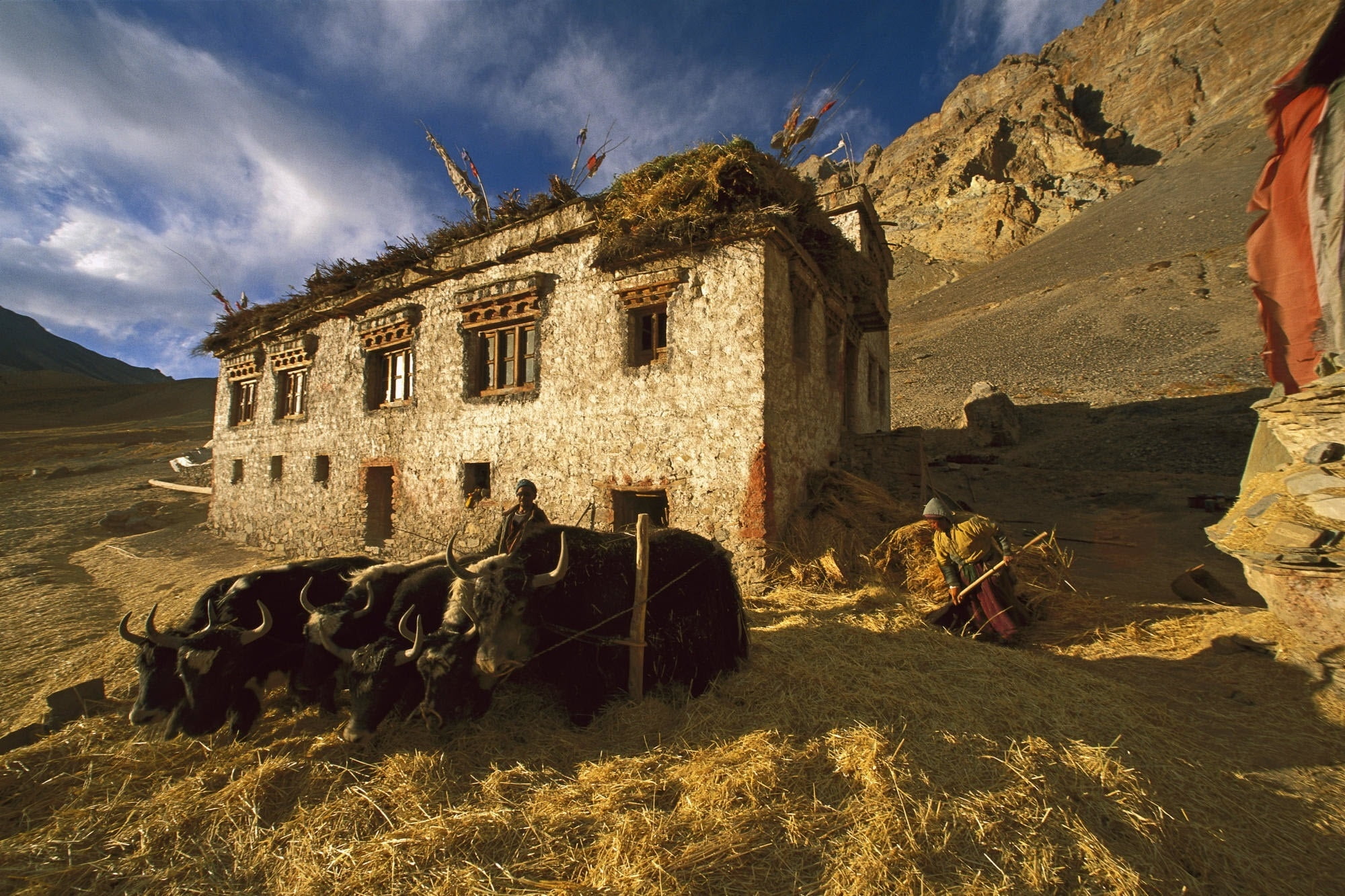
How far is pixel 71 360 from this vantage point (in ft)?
290

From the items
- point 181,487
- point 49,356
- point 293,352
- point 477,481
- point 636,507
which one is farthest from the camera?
point 49,356

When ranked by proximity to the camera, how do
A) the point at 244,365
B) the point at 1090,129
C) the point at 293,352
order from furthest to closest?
1. the point at 1090,129
2. the point at 244,365
3. the point at 293,352

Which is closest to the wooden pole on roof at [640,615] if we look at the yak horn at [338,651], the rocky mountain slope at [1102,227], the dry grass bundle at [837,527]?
the yak horn at [338,651]

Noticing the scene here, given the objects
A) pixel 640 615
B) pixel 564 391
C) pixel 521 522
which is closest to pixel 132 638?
pixel 521 522

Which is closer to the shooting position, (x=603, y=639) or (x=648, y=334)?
(x=603, y=639)

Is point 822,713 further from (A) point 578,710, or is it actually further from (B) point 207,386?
(B) point 207,386

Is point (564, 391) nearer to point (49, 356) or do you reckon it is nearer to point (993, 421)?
point (993, 421)

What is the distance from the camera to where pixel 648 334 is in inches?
314

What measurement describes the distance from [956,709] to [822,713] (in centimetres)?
97

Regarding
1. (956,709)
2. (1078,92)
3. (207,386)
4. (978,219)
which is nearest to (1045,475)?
(956,709)

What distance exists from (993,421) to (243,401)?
73.9 feet

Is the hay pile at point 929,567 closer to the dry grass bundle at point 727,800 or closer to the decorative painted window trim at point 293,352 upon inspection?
the dry grass bundle at point 727,800

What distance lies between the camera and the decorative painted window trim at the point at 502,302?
844 centimetres

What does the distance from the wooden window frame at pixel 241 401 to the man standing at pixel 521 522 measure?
38.9ft
